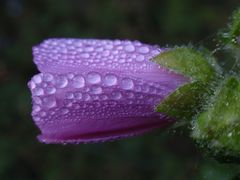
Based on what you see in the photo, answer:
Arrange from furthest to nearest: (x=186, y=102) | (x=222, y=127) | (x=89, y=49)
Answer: (x=89, y=49) → (x=186, y=102) → (x=222, y=127)

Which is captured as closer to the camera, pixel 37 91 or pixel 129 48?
pixel 37 91

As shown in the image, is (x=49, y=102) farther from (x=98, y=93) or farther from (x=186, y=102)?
(x=186, y=102)

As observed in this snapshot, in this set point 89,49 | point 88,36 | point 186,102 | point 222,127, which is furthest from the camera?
point 88,36

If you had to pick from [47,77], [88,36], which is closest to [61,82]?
[47,77]

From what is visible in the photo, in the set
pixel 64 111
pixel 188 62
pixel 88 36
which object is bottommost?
pixel 88 36

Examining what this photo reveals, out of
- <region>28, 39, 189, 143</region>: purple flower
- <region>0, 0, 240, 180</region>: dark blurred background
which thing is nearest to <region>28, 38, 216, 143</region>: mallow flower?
<region>28, 39, 189, 143</region>: purple flower

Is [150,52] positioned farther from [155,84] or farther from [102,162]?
[102,162]

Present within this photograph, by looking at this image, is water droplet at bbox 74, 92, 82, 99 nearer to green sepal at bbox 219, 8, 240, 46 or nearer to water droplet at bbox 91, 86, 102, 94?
water droplet at bbox 91, 86, 102, 94

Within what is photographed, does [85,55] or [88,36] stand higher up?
[85,55]
